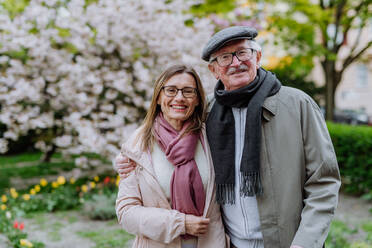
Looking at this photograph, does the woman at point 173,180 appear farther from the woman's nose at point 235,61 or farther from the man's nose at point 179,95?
the woman's nose at point 235,61

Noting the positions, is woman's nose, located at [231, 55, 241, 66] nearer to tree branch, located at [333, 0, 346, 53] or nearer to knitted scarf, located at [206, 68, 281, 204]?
knitted scarf, located at [206, 68, 281, 204]

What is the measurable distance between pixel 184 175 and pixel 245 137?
0.44 meters

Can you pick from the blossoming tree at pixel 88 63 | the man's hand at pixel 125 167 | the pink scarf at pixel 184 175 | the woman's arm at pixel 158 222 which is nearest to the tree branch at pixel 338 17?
the blossoming tree at pixel 88 63

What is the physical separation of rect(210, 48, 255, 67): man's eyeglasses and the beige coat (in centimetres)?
60

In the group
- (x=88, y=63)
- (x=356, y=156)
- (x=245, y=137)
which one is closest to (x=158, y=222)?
(x=245, y=137)

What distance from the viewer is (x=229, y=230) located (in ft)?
6.99

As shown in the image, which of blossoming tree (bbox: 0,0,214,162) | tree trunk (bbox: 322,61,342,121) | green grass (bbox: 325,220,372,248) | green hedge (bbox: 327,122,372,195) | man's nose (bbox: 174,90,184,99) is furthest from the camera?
tree trunk (bbox: 322,61,342,121)

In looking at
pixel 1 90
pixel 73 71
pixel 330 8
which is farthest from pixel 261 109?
pixel 330 8

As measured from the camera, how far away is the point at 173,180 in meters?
2.06

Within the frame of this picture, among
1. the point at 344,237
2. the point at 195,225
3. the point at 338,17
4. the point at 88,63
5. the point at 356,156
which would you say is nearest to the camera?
the point at 195,225

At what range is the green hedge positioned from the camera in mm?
6746

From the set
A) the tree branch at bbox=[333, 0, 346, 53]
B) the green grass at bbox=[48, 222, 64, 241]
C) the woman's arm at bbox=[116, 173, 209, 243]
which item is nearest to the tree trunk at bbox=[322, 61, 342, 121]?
the tree branch at bbox=[333, 0, 346, 53]

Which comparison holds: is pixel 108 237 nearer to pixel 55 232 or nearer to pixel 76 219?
pixel 55 232

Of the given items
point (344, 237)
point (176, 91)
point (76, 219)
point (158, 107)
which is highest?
point (176, 91)
